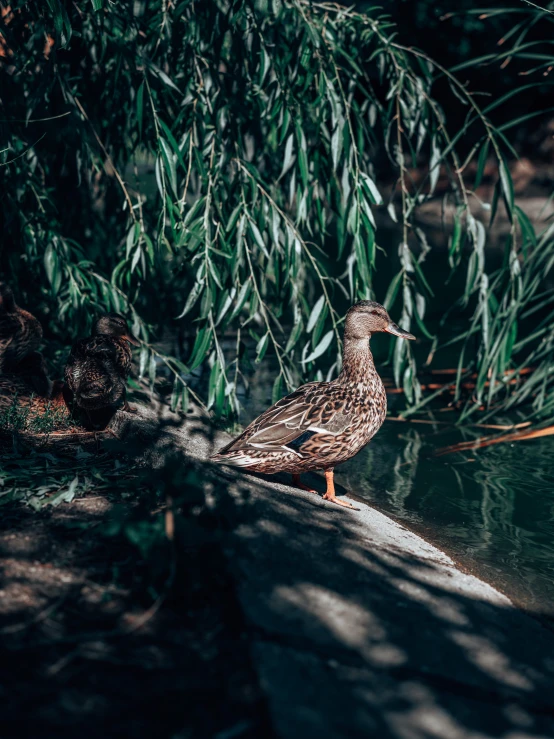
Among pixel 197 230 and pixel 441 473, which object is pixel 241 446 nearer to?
pixel 197 230

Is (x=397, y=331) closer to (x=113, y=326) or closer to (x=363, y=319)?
(x=363, y=319)

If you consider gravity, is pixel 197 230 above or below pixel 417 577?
above

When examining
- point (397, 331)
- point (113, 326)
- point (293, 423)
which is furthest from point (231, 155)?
point (293, 423)

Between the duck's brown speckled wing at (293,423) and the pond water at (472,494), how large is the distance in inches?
33.4

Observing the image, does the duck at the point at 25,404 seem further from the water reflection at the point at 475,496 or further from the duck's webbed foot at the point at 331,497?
the water reflection at the point at 475,496

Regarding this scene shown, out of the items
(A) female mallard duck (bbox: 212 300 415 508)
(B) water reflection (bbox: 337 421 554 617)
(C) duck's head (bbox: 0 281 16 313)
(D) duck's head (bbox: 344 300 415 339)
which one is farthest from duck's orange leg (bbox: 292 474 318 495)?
(C) duck's head (bbox: 0 281 16 313)

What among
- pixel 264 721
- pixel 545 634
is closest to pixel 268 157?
pixel 545 634

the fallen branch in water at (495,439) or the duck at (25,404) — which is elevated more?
the duck at (25,404)

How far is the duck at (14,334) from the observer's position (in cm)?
520

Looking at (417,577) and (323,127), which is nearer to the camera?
(417,577)

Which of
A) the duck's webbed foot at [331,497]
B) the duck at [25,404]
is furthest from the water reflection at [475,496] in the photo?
the duck at [25,404]

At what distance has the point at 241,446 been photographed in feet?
13.7

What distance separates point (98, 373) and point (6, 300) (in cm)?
111

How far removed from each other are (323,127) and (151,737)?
13.0 ft
